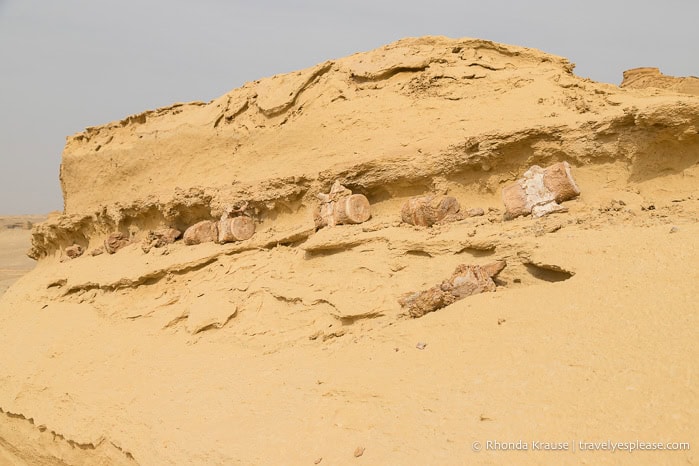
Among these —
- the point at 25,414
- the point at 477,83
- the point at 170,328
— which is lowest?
the point at 25,414

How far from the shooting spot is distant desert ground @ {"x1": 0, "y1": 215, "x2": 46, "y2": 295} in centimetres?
1634

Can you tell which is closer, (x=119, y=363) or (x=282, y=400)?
(x=282, y=400)

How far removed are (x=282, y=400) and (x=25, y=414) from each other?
9.56ft

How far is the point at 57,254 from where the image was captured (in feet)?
27.9

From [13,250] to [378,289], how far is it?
1063 inches

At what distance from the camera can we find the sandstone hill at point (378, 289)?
235cm

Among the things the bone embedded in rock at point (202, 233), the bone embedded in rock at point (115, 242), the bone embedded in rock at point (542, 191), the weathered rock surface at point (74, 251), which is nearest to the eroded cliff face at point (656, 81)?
the bone embedded in rock at point (542, 191)

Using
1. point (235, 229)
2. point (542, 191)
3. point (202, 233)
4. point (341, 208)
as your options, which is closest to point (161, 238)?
point (202, 233)

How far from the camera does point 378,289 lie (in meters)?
3.90

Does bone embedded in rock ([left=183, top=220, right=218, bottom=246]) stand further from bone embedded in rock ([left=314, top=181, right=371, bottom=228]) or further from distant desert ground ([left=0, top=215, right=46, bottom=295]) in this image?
distant desert ground ([left=0, top=215, right=46, bottom=295])

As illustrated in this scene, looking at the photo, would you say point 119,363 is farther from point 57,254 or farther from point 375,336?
point 57,254

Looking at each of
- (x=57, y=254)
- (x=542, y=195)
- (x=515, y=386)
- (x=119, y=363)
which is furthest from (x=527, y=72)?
(x=57, y=254)

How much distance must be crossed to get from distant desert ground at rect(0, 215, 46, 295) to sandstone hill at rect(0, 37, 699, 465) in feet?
24.4

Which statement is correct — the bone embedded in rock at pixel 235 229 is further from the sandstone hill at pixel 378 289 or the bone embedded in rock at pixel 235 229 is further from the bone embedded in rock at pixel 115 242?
the bone embedded in rock at pixel 115 242
